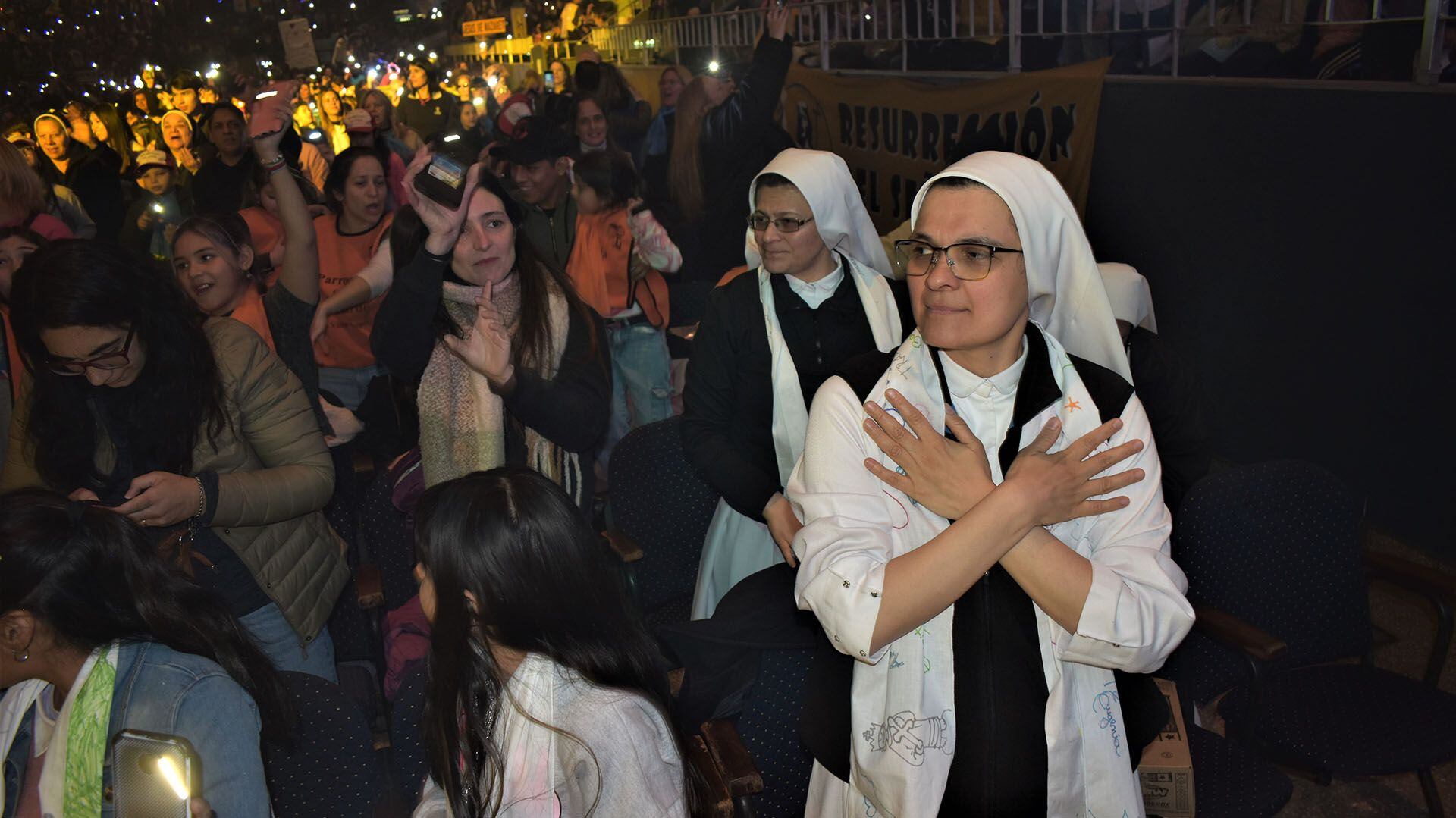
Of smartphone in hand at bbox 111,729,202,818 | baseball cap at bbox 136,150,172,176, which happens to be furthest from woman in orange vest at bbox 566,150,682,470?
baseball cap at bbox 136,150,172,176

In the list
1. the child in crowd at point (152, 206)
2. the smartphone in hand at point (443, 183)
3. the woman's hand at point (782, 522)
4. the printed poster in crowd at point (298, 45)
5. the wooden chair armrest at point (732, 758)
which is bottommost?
the wooden chair armrest at point (732, 758)

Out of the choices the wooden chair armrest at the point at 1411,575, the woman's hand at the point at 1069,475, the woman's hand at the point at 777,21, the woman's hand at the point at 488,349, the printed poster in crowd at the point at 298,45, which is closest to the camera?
the woman's hand at the point at 1069,475

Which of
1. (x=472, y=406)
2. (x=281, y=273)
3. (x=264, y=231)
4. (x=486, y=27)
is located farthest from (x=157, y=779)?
(x=486, y=27)

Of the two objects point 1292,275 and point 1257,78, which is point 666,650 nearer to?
point 1292,275

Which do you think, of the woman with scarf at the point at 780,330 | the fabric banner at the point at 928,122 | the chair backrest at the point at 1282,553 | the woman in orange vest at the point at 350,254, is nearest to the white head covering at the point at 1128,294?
the chair backrest at the point at 1282,553

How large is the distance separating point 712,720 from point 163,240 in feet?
17.9

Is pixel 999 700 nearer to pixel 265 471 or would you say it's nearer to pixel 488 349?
pixel 488 349

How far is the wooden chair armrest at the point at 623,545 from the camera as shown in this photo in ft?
10.8

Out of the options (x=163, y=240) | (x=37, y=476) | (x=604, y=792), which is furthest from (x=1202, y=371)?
(x=163, y=240)

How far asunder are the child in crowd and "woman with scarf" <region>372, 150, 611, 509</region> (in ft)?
14.8

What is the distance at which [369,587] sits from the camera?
310cm

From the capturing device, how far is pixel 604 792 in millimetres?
1792

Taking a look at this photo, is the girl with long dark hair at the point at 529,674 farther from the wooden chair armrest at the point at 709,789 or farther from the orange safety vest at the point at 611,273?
the orange safety vest at the point at 611,273

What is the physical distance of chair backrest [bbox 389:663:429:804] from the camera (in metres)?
2.21
